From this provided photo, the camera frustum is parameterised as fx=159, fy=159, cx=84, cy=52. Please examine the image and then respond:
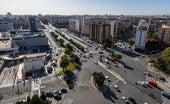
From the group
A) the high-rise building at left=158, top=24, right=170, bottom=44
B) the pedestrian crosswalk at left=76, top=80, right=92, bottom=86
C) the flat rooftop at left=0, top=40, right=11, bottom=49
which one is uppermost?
the high-rise building at left=158, top=24, right=170, bottom=44

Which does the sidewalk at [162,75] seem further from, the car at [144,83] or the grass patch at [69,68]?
the grass patch at [69,68]

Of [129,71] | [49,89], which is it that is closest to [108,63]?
[129,71]

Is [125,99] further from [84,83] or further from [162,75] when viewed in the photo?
[162,75]

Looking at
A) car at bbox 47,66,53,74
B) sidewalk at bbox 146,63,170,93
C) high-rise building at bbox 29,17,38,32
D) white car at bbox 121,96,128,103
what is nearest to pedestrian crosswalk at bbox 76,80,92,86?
white car at bbox 121,96,128,103

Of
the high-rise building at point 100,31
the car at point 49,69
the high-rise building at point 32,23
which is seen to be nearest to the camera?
the car at point 49,69

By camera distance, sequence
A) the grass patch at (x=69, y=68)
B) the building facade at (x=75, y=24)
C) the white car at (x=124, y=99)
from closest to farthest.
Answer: the white car at (x=124, y=99) < the grass patch at (x=69, y=68) < the building facade at (x=75, y=24)

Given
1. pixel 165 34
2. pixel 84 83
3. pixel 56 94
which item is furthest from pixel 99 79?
pixel 165 34

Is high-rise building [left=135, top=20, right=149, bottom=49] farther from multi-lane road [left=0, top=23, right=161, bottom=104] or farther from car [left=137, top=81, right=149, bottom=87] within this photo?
car [left=137, top=81, right=149, bottom=87]

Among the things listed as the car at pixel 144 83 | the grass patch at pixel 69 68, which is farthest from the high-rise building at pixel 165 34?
the grass patch at pixel 69 68

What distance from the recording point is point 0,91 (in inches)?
1633

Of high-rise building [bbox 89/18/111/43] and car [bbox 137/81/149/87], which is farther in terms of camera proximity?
high-rise building [bbox 89/18/111/43]

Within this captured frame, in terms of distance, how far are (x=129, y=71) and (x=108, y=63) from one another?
986cm

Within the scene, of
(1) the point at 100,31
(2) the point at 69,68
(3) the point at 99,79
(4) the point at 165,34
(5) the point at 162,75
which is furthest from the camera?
(1) the point at 100,31

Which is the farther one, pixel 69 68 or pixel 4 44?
pixel 4 44
